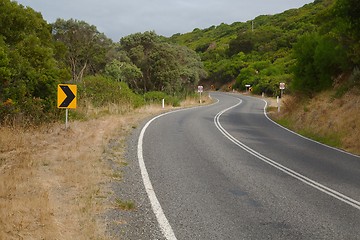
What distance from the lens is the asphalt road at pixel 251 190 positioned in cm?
581

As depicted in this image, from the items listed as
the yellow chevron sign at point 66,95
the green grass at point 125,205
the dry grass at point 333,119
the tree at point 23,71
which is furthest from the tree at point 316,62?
the green grass at point 125,205

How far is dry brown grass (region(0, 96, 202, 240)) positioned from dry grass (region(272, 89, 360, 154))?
29.8ft

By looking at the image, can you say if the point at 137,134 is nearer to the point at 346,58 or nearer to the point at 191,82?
the point at 346,58

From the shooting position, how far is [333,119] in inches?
738

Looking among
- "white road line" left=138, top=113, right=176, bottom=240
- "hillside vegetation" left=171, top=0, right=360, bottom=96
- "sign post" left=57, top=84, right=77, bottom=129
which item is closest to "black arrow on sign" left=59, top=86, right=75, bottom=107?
"sign post" left=57, top=84, right=77, bottom=129

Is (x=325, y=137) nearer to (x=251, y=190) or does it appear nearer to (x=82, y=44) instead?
(x=251, y=190)

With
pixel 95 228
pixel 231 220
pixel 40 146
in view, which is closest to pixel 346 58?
pixel 40 146

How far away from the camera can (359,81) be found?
807 inches

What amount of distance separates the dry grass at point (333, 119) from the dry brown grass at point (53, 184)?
9084 mm

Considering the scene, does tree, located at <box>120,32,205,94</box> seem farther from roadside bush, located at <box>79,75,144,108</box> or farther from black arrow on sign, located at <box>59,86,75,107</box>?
black arrow on sign, located at <box>59,86,75,107</box>

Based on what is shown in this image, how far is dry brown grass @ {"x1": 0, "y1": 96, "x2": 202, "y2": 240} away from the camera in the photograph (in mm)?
5215

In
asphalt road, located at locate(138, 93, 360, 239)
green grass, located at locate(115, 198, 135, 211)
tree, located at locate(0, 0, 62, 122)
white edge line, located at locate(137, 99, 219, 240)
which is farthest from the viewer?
tree, located at locate(0, 0, 62, 122)

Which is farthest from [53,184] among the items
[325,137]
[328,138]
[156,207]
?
[325,137]

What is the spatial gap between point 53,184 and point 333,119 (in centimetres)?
1468
